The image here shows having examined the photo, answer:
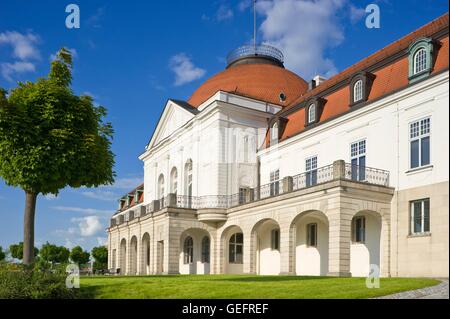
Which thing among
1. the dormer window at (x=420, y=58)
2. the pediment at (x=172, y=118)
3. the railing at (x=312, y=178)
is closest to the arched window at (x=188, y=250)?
the pediment at (x=172, y=118)

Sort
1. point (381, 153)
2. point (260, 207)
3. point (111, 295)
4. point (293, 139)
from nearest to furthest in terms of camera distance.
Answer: point (111, 295), point (381, 153), point (260, 207), point (293, 139)

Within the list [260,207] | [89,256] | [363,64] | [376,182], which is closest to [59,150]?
[260,207]

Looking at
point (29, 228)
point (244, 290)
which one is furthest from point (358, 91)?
point (29, 228)

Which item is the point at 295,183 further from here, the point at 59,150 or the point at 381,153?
the point at 59,150

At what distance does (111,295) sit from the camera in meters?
18.9

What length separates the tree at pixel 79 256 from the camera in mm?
81438

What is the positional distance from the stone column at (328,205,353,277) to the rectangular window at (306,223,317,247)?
5264 mm

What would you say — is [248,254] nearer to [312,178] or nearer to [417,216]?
[312,178]

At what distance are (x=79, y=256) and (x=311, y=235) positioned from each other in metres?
58.7

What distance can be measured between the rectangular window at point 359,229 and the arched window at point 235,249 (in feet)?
35.4

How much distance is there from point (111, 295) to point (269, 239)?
15.9m

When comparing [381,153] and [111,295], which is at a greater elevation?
[381,153]

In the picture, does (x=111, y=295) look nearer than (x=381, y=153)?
Yes

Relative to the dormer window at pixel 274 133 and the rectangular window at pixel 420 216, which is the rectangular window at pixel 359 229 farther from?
the dormer window at pixel 274 133
